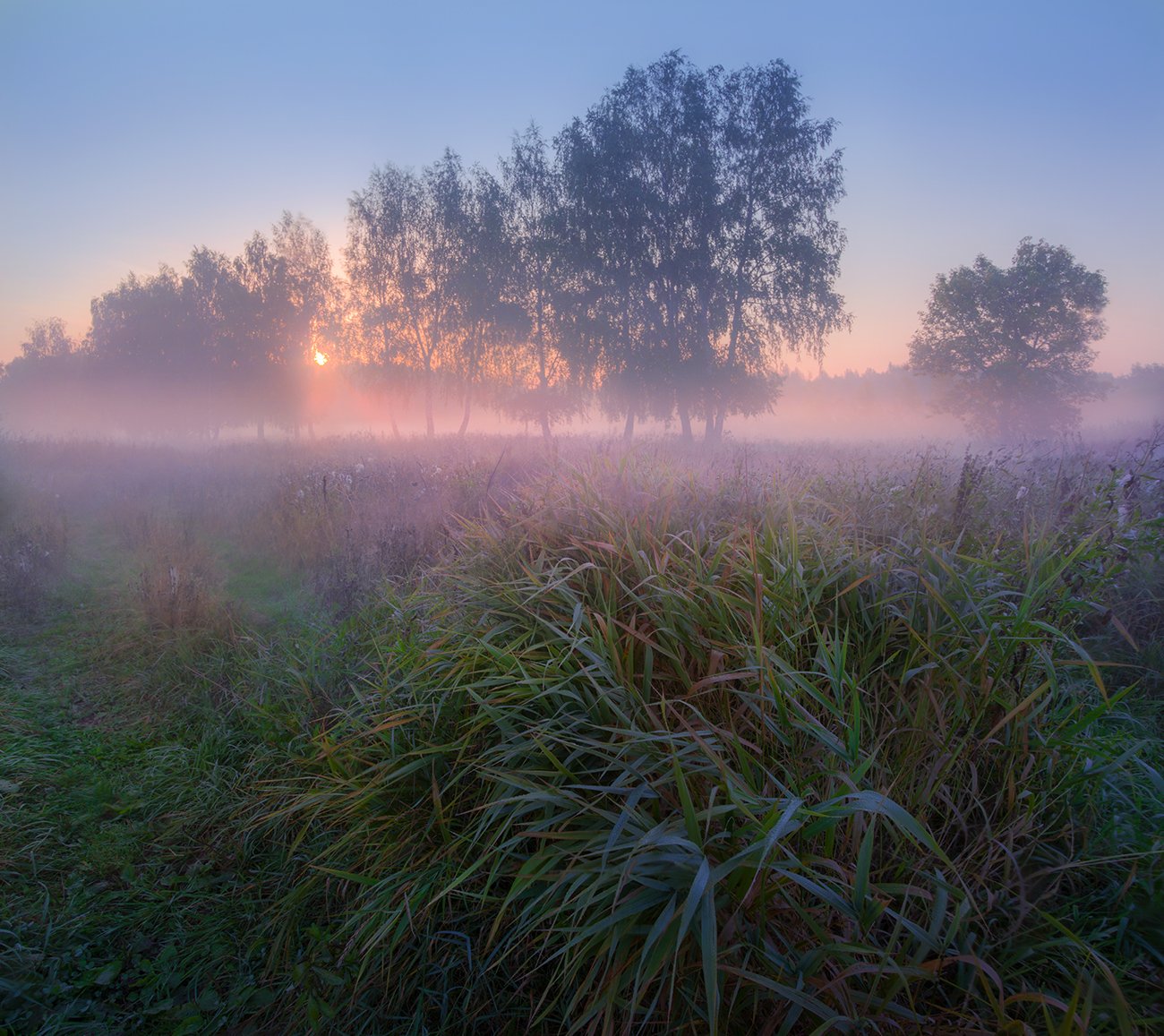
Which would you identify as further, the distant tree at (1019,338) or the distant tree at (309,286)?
the distant tree at (309,286)

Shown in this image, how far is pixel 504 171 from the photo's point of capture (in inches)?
877

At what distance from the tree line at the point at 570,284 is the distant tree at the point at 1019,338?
522cm

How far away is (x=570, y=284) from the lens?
19.9 metres

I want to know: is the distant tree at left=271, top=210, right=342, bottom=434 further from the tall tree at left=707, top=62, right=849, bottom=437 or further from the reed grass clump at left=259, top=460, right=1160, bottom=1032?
the reed grass clump at left=259, top=460, right=1160, bottom=1032

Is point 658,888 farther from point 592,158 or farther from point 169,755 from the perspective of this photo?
point 592,158

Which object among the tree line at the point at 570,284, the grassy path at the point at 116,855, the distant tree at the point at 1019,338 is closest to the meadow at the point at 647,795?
the grassy path at the point at 116,855

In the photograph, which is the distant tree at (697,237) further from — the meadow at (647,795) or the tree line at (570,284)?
the meadow at (647,795)

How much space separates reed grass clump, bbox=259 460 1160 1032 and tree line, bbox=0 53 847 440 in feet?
48.4

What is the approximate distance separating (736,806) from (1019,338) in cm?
2283

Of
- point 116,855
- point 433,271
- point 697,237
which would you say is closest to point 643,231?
point 697,237

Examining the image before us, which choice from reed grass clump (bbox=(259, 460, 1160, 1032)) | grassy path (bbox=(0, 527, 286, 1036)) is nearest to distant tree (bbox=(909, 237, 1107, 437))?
reed grass clump (bbox=(259, 460, 1160, 1032))

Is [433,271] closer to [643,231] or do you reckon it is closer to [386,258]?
[386,258]

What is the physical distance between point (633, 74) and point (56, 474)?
1810 centimetres

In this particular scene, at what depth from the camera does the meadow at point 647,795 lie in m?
1.45
